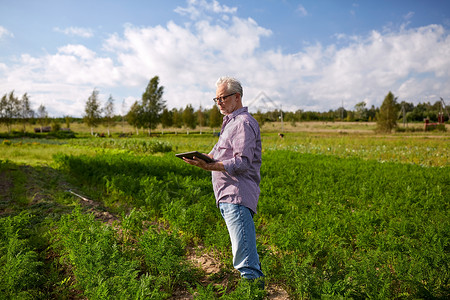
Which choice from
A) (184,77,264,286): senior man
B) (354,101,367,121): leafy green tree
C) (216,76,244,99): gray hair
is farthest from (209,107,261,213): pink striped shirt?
(354,101,367,121): leafy green tree

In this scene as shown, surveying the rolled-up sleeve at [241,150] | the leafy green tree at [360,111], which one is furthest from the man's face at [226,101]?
the leafy green tree at [360,111]

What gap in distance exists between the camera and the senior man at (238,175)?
7.97ft

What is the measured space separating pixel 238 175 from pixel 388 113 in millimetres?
44199

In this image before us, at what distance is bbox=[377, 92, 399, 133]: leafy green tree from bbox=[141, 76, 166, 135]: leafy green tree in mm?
34078

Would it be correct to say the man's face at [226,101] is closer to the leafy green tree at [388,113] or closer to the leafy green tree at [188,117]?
the leafy green tree at [388,113]

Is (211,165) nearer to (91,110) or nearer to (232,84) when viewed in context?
(232,84)

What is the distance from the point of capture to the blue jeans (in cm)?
251

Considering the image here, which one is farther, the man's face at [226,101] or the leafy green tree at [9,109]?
the leafy green tree at [9,109]

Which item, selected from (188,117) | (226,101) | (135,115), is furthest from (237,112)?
(188,117)

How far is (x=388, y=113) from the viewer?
39531 millimetres

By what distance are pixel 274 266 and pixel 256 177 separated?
167 centimetres

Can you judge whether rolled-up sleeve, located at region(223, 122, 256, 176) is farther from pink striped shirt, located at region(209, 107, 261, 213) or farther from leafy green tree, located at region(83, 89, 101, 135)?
leafy green tree, located at region(83, 89, 101, 135)

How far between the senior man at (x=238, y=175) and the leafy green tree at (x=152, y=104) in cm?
4345

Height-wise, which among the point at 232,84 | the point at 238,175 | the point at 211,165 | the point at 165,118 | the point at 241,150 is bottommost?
the point at 238,175
